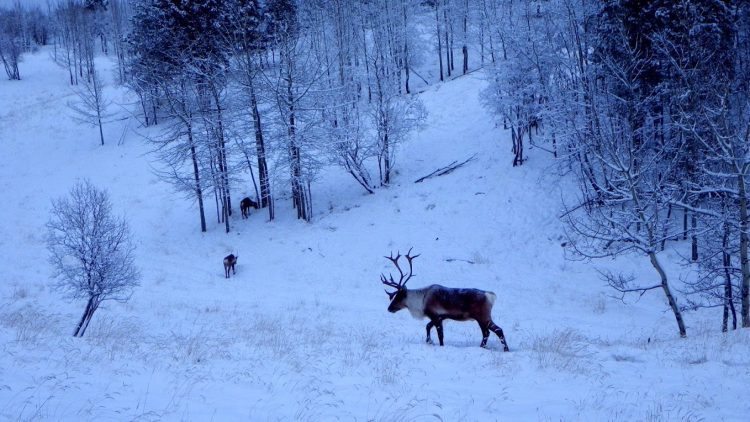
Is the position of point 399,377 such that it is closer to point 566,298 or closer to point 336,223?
point 566,298

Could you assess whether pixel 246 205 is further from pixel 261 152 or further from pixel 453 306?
pixel 453 306

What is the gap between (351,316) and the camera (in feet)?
53.8

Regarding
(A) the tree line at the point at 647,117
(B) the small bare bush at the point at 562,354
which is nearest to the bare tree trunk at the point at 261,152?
(A) the tree line at the point at 647,117

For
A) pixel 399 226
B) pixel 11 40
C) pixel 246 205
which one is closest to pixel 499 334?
pixel 399 226

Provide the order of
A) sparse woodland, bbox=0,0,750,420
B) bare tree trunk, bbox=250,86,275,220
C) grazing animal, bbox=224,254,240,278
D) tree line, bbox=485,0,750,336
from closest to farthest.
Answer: sparse woodland, bbox=0,0,750,420, tree line, bbox=485,0,750,336, grazing animal, bbox=224,254,240,278, bare tree trunk, bbox=250,86,275,220

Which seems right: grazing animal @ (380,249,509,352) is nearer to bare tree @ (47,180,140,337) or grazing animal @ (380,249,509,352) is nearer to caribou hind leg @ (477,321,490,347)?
caribou hind leg @ (477,321,490,347)

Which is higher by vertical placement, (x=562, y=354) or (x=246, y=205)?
(x=562, y=354)

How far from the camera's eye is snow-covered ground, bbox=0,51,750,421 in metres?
6.16

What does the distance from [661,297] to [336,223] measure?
1589 centimetres

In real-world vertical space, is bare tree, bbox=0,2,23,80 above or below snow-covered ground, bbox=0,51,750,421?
above

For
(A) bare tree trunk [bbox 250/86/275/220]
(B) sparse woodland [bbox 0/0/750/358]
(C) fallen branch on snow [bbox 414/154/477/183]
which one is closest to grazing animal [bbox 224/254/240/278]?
(B) sparse woodland [bbox 0/0/750/358]

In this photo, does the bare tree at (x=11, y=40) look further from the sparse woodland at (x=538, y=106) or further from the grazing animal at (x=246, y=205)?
the grazing animal at (x=246, y=205)

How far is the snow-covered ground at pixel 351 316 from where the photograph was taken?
20.2 ft

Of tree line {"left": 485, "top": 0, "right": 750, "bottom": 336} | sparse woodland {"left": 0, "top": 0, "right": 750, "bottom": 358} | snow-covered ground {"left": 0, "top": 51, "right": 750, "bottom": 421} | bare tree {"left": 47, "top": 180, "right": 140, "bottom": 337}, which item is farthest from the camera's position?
sparse woodland {"left": 0, "top": 0, "right": 750, "bottom": 358}
